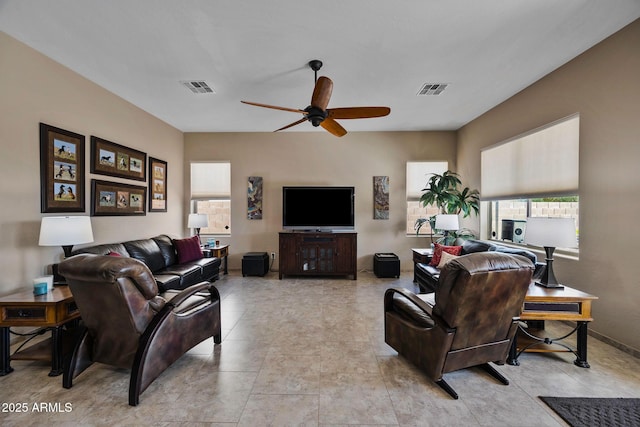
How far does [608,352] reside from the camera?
240cm

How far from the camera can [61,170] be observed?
300 cm

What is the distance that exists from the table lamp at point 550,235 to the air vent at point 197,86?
4.02 metres

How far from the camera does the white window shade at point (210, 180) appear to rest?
562 cm

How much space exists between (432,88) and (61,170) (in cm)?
466

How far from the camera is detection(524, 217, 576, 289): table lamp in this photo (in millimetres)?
2225

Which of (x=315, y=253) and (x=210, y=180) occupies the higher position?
(x=210, y=180)

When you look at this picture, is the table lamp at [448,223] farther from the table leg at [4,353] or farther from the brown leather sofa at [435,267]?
the table leg at [4,353]

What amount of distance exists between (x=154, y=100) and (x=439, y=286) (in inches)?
177

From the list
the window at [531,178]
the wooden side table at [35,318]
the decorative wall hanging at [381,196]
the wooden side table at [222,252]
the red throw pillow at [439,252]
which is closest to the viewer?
the wooden side table at [35,318]

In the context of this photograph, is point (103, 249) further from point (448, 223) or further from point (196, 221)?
point (448, 223)

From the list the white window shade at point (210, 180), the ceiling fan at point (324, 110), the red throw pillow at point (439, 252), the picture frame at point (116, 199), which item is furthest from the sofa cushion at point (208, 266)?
the red throw pillow at point (439, 252)

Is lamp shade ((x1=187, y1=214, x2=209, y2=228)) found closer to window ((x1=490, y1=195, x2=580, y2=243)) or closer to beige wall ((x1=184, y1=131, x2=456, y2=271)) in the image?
beige wall ((x1=184, y1=131, x2=456, y2=271))

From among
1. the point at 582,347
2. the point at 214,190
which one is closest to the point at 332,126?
the point at 582,347

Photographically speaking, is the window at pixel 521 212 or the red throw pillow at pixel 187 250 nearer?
the window at pixel 521 212
